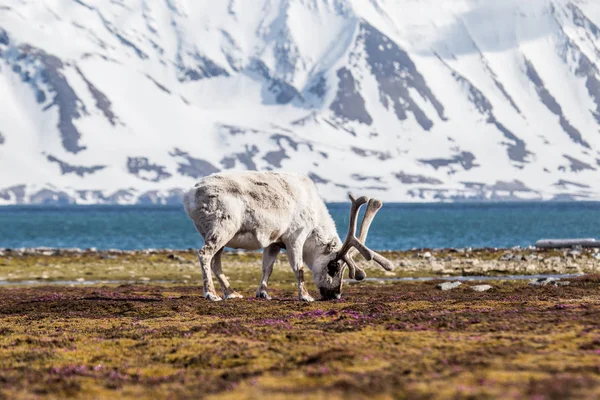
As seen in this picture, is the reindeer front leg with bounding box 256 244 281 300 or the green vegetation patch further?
the reindeer front leg with bounding box 256 244 281 300

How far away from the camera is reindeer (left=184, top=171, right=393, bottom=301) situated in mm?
31031

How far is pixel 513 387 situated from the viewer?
15391mm

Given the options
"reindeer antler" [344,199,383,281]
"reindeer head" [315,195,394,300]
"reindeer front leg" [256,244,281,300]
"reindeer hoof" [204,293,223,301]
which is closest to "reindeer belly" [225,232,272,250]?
"reindeer front leg" [256,244,281,300]

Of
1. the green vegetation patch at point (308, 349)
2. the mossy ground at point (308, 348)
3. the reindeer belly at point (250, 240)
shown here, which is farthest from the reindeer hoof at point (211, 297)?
the reindeer belly at point (250, 240)

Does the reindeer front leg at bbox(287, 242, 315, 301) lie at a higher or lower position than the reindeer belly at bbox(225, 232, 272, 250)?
lower

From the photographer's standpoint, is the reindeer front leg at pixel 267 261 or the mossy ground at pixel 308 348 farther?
the reindeer front leg at pixel 267 261

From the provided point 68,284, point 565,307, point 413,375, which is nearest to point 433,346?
point 413,375

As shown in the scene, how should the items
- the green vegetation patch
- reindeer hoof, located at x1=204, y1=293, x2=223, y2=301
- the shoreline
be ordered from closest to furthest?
1. the green vegetation patch
2. reindeer hoof, located at x1=204, y1=293, x2=223, y2=301
3. the shoreline

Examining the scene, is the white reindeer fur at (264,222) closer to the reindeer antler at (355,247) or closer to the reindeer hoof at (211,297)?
the reindeer hoof at (211,297)

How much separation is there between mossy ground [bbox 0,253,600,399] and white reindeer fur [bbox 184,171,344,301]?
4.48ft

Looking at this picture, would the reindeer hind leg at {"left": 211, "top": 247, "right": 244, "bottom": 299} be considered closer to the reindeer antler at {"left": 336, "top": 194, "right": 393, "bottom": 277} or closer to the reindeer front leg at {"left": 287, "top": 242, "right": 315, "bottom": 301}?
the reindeer front leg at {"left": 287, "top": 242, "right": 315, "bottom": 301}

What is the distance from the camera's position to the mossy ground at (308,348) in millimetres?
16250

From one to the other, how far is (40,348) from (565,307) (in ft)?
43.9

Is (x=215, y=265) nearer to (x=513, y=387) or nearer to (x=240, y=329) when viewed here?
(x=240, y=329)
